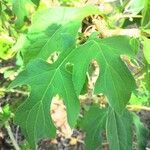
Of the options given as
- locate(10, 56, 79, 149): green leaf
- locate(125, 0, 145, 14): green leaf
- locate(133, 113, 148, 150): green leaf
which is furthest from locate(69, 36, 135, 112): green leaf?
locate(133, 113, 148, 150): green leaf

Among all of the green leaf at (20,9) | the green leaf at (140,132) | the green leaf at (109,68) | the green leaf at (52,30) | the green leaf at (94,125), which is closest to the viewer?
the green leaf at (109,68)

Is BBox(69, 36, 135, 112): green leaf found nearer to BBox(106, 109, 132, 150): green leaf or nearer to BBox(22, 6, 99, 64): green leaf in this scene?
BBox(22, 6, 99, 64): green leaf

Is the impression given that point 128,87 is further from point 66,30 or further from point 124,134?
point 124,134

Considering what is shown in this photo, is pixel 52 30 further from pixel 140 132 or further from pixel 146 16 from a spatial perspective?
pixel 140 132

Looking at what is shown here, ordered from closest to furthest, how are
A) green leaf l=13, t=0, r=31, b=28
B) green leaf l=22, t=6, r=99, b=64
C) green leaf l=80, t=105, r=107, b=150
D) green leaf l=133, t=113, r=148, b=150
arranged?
green leaf l=22, t=6, r=99, b=64
green leaf l=13, t=0, r=31, b=28
green leaf l=80, t=105, r=107, b=150
green leaf l=133, t=113, r=148, b=150

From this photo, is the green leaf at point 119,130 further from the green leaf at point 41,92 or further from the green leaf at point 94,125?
the green leaf at point 41,92

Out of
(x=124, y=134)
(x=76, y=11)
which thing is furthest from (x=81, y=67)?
(x=124, y=134)

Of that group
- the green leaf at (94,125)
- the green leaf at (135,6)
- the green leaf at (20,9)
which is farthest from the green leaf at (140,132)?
the green leaf at (20,9)
